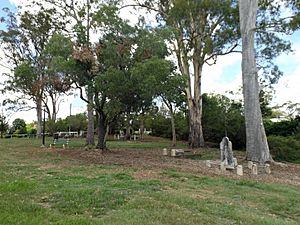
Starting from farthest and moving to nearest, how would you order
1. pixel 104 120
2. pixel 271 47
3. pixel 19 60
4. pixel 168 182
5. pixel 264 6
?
pixel 19 60 → pixel 271 47 → pixel 264 6 → pixel 104 120 → pixel 168 182

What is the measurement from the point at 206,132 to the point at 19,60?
20.2m

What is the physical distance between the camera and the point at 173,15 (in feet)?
66.8

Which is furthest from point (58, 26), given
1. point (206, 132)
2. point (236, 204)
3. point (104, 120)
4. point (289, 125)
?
point (236, 204)

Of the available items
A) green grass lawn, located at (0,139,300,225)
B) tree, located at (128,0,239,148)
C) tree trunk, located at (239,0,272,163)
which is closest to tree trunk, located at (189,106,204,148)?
tree, located at (128,0,239,148)

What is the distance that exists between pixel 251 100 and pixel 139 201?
985 cm

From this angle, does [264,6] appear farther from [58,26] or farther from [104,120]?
[58,26]

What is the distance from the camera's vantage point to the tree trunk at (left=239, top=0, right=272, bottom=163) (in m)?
14.1

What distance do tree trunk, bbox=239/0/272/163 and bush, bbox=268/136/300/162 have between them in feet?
19.2

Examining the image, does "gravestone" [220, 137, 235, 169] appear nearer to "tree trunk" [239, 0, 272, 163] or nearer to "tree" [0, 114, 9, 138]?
"tree trunk" [239, 0, 272, 163]

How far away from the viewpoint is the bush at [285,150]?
19625 mm

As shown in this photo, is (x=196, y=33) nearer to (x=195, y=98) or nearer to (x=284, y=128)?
(x=195, y=98)

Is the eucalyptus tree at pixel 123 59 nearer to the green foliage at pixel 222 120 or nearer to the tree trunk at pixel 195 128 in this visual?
the tree trunk at pixel 195 128

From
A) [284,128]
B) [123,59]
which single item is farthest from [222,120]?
[123,59]

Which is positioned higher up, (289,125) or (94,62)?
(94,62)
